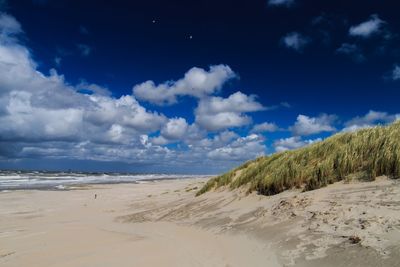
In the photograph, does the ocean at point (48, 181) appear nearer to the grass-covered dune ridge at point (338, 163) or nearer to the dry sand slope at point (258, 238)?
the dry sand slope at point (258, 238)

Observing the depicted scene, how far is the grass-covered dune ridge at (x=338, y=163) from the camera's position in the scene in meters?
7.54

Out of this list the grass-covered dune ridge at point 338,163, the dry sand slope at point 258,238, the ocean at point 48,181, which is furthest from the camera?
the ocean at point 48,181

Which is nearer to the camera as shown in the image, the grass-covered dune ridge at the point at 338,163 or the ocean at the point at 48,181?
the grass-covered dune ridge at the point at 338,163

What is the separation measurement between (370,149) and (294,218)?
2.87 m

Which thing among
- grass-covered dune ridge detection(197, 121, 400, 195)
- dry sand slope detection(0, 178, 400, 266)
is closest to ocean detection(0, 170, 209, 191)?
dry sand slope detection(0, 178, 400, 266)

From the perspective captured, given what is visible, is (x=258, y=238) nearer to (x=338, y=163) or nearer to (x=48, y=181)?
(x=338, y=163)

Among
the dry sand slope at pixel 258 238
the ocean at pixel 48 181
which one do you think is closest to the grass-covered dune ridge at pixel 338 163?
the dry sand slope at pixel 258 238

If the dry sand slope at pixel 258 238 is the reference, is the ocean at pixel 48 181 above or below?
above

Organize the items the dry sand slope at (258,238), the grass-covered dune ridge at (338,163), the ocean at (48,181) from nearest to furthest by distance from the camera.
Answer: the dry sand slope at (258,238) < the grass-covered dune ridge at (338,163) < the ocean at (48,181)

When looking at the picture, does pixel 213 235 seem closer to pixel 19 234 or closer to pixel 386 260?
pixel 386 260

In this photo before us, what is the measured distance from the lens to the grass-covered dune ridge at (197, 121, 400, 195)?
24.7 ft

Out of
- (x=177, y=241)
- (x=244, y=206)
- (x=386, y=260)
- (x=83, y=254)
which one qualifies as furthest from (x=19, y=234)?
(x=386, y=260)

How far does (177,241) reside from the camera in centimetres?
751

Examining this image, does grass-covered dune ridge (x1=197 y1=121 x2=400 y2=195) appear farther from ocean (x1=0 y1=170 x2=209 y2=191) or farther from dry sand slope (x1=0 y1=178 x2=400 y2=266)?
ocean (x1=0 y1=170 x2=209 y2=191)
